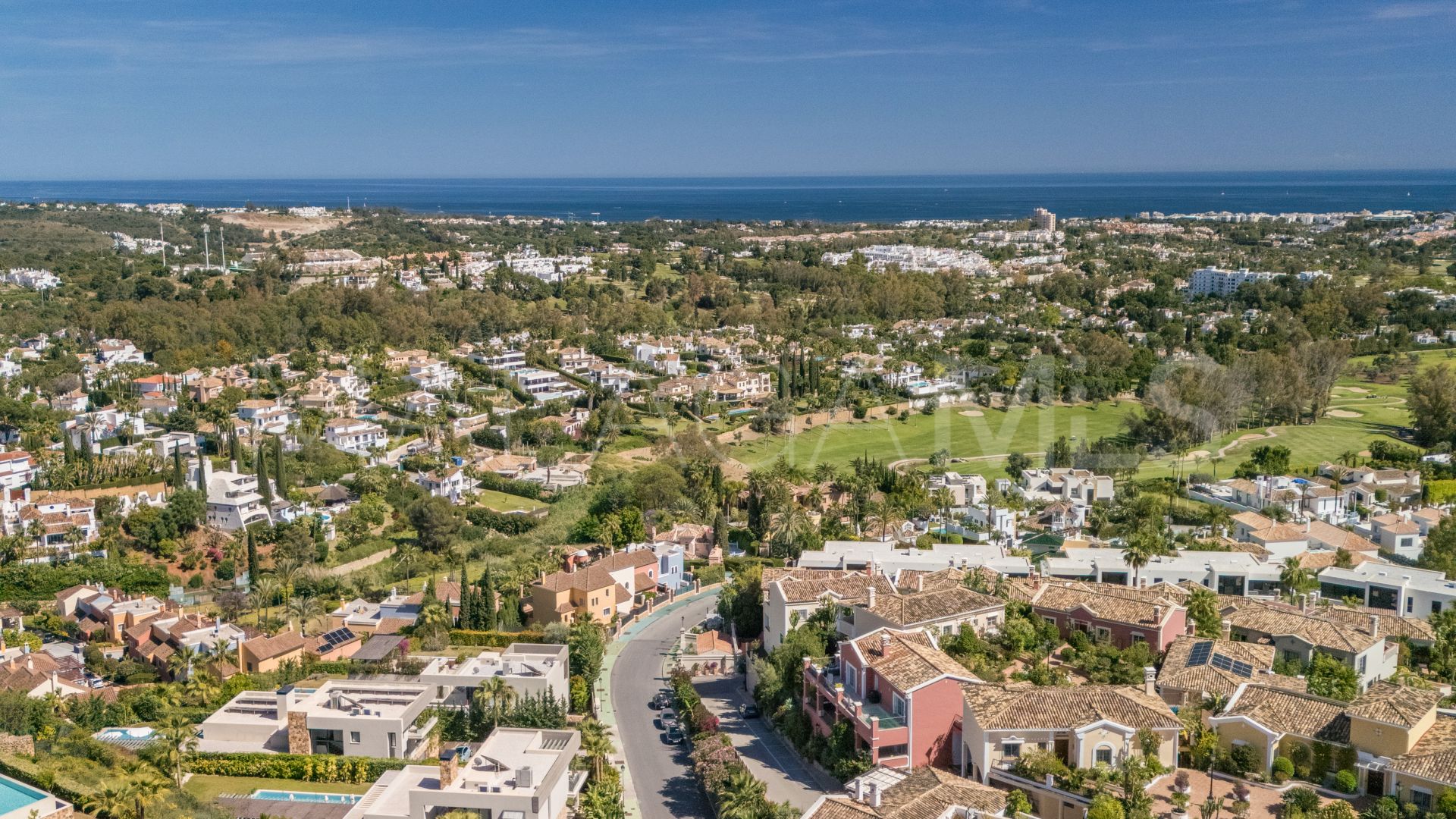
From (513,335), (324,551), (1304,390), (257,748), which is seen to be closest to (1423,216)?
(1304,390)

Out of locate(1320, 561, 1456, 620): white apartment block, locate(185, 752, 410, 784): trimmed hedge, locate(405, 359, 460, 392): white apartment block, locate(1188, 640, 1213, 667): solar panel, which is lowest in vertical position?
locate(185, 752, 410, 784): trimmed hedge

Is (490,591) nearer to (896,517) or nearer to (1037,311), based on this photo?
Result: (896,517)

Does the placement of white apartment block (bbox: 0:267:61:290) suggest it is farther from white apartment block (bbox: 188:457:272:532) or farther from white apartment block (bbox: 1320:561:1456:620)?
white apartment block (bbox: 1320:561:1456:620)

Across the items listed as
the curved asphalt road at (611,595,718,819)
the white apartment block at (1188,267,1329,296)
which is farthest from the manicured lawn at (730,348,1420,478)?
the white apartment block at (1188,267,1329,296)

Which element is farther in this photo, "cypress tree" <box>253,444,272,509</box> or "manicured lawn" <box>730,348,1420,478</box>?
"manicured lawn" <box>730,348,1420,478</box>

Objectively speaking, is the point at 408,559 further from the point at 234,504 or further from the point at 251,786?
the point at 251,786

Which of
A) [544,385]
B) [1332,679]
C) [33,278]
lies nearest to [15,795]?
[1332,679]

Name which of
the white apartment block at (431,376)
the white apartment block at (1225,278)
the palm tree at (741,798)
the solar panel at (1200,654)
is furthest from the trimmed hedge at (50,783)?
the white apartment block at (1225,278)
